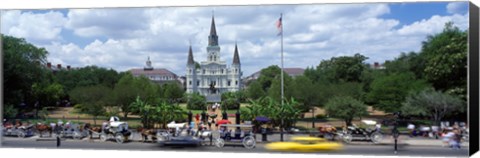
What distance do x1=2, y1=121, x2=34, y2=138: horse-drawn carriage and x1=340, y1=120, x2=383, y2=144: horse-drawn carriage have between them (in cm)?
1284

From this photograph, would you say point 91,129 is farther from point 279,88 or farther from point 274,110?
point 279,88

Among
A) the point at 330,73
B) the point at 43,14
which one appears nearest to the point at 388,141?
the point at 330,73

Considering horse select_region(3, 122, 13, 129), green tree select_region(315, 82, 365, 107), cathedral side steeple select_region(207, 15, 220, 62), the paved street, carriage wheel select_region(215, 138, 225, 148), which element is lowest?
the paved street

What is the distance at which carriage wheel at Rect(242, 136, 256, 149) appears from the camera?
78.7 ft

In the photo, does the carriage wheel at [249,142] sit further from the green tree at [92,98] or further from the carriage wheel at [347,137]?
the green tree at [92,98]

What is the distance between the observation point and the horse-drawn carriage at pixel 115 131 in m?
25.9

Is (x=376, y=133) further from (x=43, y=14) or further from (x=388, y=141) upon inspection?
(x=43, y=14)

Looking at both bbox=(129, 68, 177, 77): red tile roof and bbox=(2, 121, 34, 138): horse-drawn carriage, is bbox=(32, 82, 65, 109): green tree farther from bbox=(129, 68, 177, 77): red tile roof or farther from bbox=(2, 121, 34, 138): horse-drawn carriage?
bbox=(129, 68, 177, 77): red tile roof

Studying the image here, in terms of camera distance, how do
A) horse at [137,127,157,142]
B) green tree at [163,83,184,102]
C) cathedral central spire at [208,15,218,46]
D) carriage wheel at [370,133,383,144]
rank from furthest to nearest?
green tree at [163,83,184,102] → cathedral central spire at [208,15,218,46] → horse at [137,127,157,142] → carriage wheel at [370,133,383,144]

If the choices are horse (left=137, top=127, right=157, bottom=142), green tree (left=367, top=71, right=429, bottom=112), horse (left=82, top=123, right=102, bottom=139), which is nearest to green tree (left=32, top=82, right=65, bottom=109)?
horse (left=82, top=123, right=102, bottom=139)

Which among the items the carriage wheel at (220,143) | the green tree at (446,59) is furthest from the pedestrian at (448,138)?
the carriage wheel at (220,143)

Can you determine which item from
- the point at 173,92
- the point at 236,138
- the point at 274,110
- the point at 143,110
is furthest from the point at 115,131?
the point at 274,110

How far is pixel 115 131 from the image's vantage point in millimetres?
26188

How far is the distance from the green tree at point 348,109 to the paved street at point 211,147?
1663 millimetres
